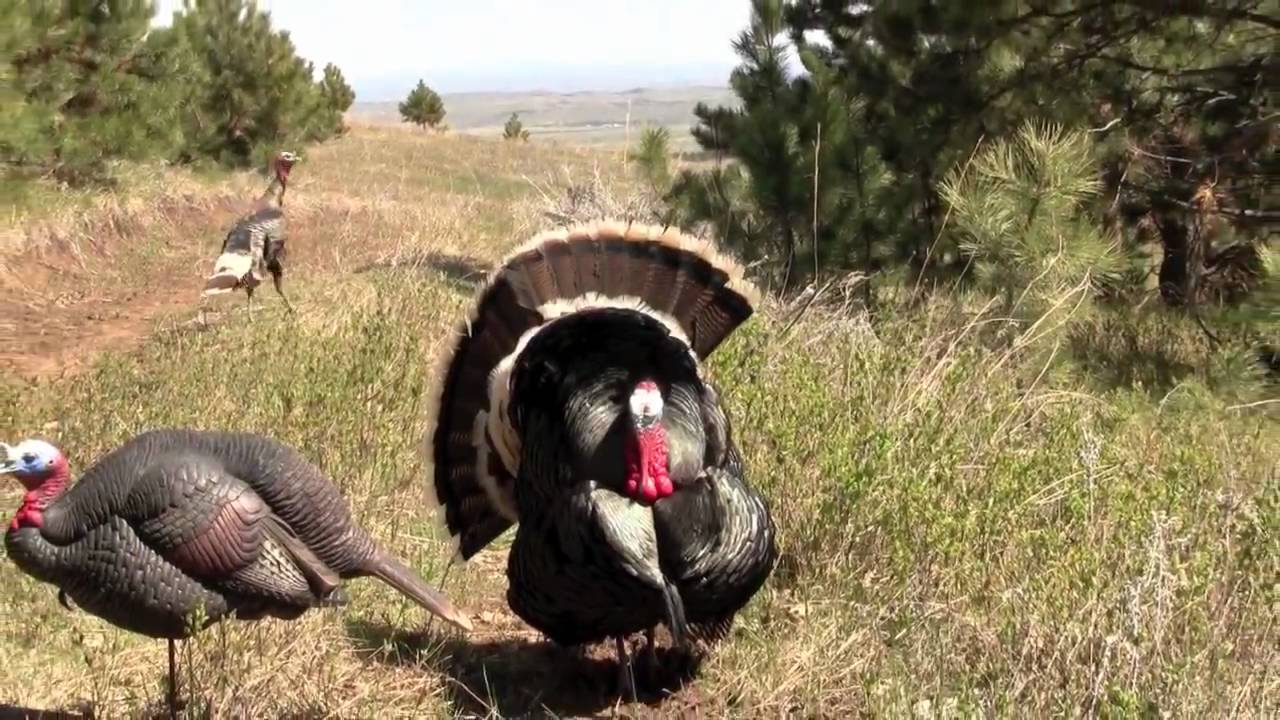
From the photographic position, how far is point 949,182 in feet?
26.6

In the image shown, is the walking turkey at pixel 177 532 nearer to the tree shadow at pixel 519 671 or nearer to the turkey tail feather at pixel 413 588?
the turkey tail feather at pixel 413 588

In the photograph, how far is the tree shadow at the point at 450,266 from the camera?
11.0 meters

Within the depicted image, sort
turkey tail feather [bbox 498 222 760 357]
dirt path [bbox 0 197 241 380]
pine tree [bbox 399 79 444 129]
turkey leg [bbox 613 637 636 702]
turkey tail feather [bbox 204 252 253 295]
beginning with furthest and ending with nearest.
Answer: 1. pine tree [bbox 399 79 444 129]
2. turkey tail feather [bbox 204 252 253 295]
3. dirt path [bbox 0 197 241 380]
4. turkey tail feather [bbox 498 222 760 357]
5. turkey leg [bbox 613 637 636 702]

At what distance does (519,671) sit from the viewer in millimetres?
4043

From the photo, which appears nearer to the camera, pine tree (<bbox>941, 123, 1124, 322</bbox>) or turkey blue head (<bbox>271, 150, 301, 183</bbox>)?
pine tree (<bbox>941, 123, 1124, 322</bbox>)

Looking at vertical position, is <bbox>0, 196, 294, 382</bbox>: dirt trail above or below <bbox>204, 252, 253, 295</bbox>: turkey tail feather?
below

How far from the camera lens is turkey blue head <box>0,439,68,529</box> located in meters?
3.12

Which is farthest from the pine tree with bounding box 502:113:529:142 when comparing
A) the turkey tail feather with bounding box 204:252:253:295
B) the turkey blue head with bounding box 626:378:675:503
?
the turkey blue head with bounding box 626:378:675:503

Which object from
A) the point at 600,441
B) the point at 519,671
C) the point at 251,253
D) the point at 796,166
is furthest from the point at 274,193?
the point at 600,441

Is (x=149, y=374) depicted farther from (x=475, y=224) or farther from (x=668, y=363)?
(x=475, y=224)

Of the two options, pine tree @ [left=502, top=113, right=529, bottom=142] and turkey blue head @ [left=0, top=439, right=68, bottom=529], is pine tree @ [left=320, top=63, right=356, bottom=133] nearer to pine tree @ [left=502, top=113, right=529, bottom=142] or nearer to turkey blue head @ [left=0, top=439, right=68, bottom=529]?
pine tree @ [left=502, top=113, right=529, bottom=142]

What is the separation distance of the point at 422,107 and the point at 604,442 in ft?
136

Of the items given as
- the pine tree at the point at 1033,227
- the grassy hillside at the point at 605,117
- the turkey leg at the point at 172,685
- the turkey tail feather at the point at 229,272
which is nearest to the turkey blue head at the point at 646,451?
the turkey leg at the point at 172,685

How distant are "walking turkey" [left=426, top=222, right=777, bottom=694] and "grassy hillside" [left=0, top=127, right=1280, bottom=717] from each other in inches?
14.6
